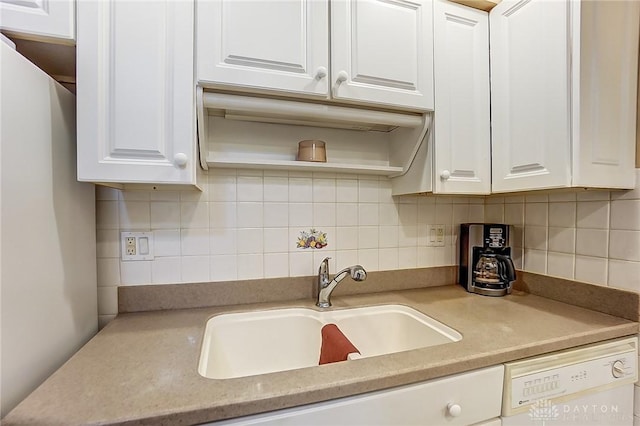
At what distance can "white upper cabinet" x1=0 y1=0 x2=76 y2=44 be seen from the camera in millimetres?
747

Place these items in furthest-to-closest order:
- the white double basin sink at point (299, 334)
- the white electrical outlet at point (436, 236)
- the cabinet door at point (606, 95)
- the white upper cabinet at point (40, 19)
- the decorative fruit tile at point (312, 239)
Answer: the white electrical outlet at point (436, 236) < the decorative fruit tile at point (312, 239) < the white double basin sink at point (299, 334) < the cabinet door at point (606, 95) < the white upper cabinet at point (40, 19)

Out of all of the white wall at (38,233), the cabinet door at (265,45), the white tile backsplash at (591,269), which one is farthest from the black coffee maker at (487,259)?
the white wall at (38,233)

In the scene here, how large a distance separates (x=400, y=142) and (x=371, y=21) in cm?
51

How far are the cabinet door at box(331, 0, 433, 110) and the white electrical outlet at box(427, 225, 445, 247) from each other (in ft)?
2.10

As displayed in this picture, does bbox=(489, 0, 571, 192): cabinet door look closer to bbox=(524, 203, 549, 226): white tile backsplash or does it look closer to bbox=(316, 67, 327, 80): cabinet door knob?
bbox=(524, 203, 549, 226): white tile backsplash

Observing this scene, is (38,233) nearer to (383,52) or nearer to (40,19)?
(40,19)

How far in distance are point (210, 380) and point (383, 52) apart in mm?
1186

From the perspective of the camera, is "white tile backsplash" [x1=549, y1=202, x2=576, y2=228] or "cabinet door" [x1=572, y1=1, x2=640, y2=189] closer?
"cabinet door" [x1=572, y1=1, x2=640, y2=189]

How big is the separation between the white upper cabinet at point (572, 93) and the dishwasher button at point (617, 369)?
60cm

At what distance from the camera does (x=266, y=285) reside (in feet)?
4.15

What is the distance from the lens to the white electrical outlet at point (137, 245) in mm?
1129

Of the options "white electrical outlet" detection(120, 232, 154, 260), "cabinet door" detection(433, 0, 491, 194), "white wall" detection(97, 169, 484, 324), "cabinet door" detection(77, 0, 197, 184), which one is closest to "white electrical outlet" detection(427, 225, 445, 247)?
"white wall" detection(97, 169, 484, 324)

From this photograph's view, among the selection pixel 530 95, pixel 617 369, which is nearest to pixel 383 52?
pixel 530 95

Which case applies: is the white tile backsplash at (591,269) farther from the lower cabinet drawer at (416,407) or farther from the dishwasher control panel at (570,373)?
the lower cabinet drawer at (416,407)
